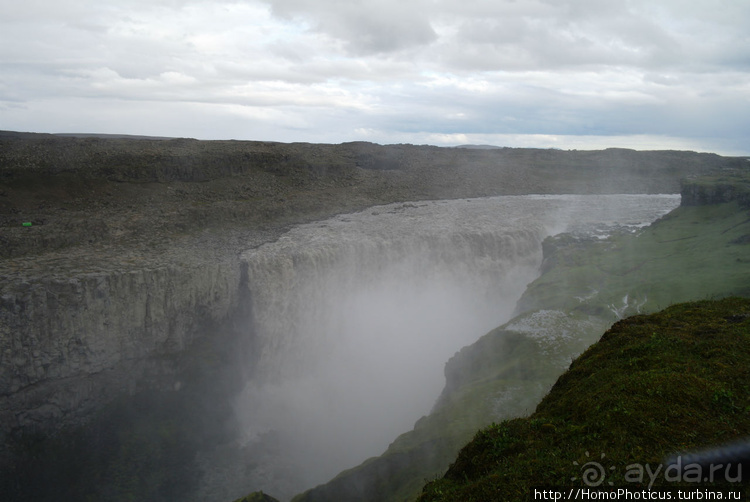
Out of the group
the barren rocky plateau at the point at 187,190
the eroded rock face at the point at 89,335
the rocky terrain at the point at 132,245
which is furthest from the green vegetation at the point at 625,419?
the barren rocky plateau at the point at 187,190

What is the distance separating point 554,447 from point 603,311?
23.5 metres

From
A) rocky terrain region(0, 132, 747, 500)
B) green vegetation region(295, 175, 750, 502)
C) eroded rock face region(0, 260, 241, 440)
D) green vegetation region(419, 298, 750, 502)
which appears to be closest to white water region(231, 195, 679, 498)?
rocky terrain region(0, 132, 747, 500)

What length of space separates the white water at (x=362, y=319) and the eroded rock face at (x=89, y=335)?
237 inches

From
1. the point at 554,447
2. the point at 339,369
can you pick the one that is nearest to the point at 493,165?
the point at 339,369

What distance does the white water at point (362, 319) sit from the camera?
34.9 meters

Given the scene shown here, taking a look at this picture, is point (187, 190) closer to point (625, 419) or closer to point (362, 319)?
point (362, 319)

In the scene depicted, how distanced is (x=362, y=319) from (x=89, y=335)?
75.9 ft

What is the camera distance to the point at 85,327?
29.0m

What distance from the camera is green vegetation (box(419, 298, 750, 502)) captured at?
1019 cm

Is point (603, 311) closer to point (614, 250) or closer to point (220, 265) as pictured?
point (614, 250)

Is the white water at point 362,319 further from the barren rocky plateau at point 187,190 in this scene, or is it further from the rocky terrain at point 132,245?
the barren rocky plateau at point 187,190

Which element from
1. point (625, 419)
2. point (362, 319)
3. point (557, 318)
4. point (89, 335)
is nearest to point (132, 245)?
point (89, 335)

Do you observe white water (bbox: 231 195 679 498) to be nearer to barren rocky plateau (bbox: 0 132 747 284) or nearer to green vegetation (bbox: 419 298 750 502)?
barren rocky plateau (bbox: 0 132 747 284)

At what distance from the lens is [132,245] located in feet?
121
